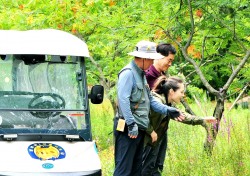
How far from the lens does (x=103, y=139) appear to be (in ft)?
53.7

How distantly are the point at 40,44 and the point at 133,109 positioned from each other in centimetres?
163

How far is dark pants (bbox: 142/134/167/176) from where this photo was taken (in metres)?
8.98

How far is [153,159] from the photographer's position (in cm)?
898

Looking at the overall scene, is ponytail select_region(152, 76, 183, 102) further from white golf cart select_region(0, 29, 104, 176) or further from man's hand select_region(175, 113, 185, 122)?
white golf cart select_region(0, 29, 104, 176)

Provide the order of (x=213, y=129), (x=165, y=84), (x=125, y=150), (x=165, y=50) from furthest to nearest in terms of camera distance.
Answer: (x=213, y=129)
(x=165, y=50)
(x=165, y=84)
(x=125, y=150)

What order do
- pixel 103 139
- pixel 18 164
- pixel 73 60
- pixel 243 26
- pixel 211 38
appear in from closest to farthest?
pixel 18 164, pixel 73 60, pixel 243 26, pixel 211 38, pixel 103 139

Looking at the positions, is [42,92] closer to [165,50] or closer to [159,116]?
[159,116]

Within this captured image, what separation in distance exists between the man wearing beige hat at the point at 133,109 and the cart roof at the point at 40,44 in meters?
1.10

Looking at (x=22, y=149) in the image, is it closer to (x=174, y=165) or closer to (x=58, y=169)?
(x=58, y=169)

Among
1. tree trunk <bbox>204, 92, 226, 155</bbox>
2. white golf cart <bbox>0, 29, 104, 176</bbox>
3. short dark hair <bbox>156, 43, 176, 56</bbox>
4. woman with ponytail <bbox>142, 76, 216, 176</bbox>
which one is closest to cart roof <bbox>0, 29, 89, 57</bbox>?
white golf cart <bbox>0, 29, 104, 176</bbox>

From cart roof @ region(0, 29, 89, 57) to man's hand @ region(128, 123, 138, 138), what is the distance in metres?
1.54

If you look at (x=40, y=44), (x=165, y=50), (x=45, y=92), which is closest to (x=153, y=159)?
(x=165, y=50)

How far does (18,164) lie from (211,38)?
4.23 metres

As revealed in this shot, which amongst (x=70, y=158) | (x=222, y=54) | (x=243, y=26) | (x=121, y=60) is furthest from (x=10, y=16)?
(x=70, y=158)
